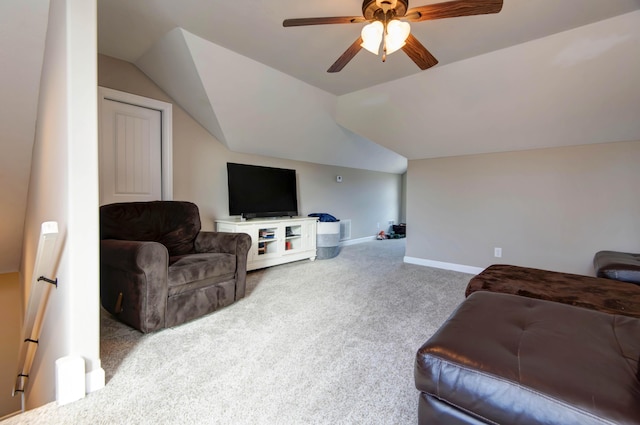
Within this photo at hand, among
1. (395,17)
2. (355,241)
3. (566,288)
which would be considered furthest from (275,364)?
(355,241)

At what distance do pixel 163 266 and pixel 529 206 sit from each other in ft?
13.5

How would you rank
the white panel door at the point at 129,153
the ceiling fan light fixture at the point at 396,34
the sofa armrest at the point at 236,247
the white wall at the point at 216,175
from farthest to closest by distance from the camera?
the white wall at the point at 216,175
the white panel door at the point at 129,153
the sofa armrest at the point at 236,247
the ceiling fan light fixture at the point at 396,34

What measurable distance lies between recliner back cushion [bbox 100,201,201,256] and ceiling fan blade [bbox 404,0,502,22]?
8.45 feet

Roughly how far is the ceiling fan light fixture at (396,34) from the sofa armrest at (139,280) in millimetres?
2047

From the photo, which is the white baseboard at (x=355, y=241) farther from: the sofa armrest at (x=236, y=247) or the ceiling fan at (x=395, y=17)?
the ceiling fan at (x=395, y=17)

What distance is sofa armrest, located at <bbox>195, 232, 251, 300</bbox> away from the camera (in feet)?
8.71

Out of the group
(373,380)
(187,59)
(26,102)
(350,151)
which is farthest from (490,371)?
(350,151)

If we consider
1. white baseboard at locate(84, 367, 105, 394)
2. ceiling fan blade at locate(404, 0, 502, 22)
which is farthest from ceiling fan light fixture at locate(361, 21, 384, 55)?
white baseboard at locate(84, 367, 105, 394)

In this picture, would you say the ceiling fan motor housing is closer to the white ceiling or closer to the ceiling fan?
the ceiling fan

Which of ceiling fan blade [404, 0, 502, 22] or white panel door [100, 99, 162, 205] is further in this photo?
white panel door [100, 99, 162, 205]

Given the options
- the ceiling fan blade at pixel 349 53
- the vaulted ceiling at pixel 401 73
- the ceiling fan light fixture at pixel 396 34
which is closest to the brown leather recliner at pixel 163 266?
the vaulted ceiling at pixel 401 73

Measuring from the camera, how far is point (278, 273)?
377 centimetres

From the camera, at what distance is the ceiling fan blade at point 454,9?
1.53 m

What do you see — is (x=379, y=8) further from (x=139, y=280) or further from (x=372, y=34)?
(x=139, y=280)
